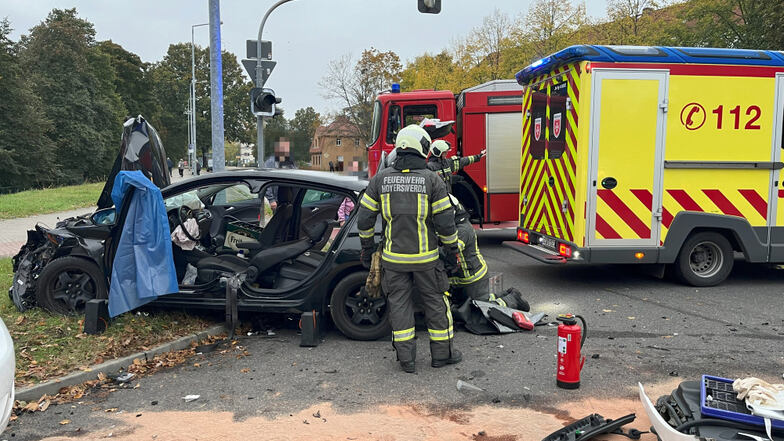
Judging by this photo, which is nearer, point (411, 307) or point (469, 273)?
point (411, 307)

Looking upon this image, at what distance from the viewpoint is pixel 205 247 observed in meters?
6.19

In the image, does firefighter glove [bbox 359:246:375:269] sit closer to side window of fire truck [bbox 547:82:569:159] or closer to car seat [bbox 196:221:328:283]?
car seat [bbox 196:221:328:283]

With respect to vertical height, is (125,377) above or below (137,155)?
below

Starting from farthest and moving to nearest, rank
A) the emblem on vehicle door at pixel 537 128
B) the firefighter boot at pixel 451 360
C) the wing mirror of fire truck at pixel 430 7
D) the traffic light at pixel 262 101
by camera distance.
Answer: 1. the wing mirror of fire truck at pixel 430 7
2. the traffic light at pixel 262 101
3. the emblem on vehicle door at pixel 537 128
4. the firefighter boot at pixel 451 360

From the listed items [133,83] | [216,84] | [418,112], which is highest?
[133,83]

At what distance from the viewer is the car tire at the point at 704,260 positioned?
7.30 m

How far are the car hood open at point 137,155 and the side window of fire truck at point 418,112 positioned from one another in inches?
196

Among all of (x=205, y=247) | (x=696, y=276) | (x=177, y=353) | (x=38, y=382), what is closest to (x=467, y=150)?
(x=696, y=276)

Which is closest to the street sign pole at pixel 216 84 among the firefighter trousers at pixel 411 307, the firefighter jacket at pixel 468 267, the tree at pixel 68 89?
the firefighter jacket at pixel 468 267

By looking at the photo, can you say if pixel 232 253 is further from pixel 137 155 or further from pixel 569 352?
pixel 569 352

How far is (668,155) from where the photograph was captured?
702 cm

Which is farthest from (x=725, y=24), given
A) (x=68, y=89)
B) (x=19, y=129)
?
(x=68, y=89)

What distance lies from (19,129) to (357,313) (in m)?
40.4

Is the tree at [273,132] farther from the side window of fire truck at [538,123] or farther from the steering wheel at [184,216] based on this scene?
the steering wheel at [184,216]
